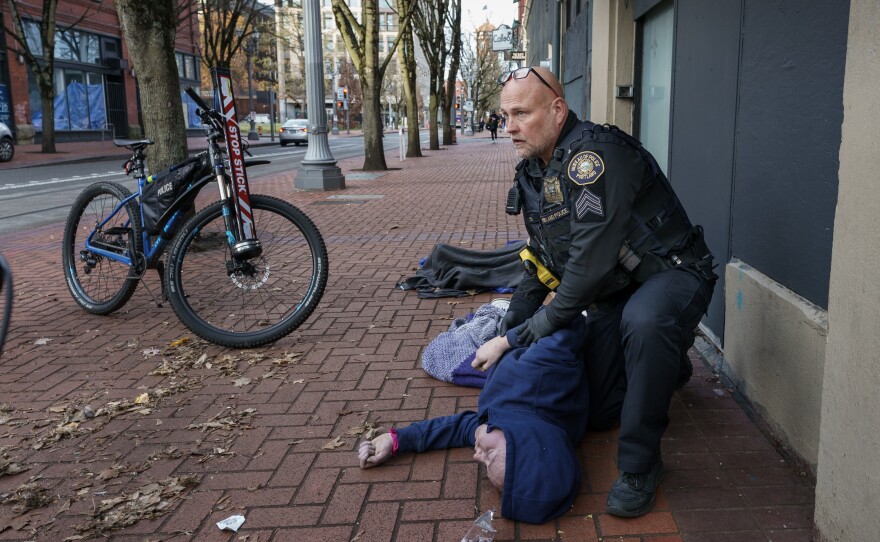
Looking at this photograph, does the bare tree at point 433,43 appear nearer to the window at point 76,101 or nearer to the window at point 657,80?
the window at point 76,101

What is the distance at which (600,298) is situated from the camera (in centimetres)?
322

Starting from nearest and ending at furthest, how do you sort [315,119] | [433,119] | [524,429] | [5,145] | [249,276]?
[524,429], [249,276], [315,119], [5,145], [433,119]

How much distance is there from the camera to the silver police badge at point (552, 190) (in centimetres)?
297

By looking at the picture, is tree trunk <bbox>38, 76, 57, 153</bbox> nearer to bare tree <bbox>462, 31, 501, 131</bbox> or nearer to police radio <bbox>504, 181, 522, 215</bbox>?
police radio <bbox>504, 181, 522, 215</bbox>

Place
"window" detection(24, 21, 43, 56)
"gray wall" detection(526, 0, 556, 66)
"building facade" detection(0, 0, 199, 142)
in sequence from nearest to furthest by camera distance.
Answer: "gray wall" detection(526, 0, 556, 66), "building facade" detection(0, 0, 199, 142), "window" detection(24, 21, 43, 56)

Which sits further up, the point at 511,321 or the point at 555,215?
the point at 555,215

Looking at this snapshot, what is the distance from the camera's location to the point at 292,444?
3439 mm

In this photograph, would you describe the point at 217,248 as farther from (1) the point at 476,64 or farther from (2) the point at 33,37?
(1) the point at 476,64

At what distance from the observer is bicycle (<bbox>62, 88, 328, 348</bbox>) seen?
15.6 ft

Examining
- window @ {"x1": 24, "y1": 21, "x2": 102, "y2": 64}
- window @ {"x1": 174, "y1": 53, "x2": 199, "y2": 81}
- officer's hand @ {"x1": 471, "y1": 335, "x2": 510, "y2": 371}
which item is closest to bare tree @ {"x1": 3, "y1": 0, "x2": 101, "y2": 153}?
window @ {"x1": 24, "y1": 21, "x2": 102, "y2": 64}

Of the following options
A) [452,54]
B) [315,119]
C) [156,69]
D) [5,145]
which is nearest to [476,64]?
[452,54]

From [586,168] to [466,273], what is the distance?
11.1 ft

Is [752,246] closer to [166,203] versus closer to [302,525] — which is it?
[302,525]

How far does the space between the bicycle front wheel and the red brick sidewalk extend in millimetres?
175
